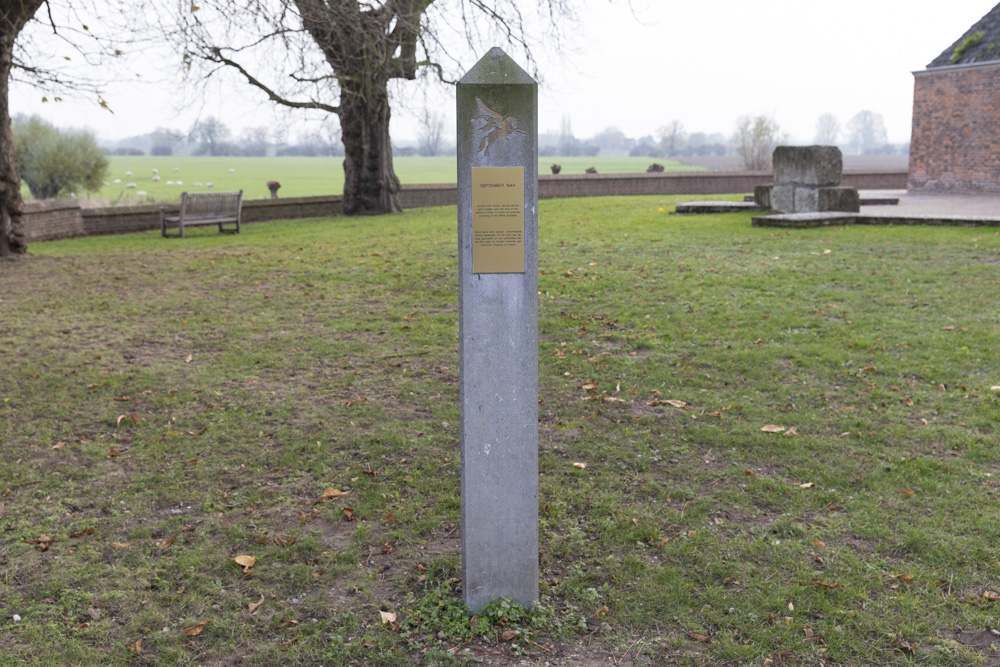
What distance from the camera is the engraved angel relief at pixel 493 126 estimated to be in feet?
10.0

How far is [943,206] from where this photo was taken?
66.8ft

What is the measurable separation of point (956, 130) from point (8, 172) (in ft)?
86.0

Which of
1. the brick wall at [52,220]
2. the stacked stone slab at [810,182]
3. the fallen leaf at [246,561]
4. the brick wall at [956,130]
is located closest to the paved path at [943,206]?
the stacked stone slab at [810,182]

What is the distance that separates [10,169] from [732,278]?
11.7 m

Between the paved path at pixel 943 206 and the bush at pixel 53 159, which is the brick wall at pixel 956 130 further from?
the bush at pixel 53 159

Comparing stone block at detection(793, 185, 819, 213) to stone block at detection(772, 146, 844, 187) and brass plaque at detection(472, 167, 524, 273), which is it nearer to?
stone block at detection(772, 146, 844, 187)

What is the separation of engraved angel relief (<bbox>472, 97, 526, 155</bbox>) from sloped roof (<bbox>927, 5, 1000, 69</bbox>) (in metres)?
27.3

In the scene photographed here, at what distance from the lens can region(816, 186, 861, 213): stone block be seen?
16.8 meters

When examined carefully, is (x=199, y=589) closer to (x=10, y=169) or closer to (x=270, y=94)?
(x=10, y=169)

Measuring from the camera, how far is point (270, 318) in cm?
919

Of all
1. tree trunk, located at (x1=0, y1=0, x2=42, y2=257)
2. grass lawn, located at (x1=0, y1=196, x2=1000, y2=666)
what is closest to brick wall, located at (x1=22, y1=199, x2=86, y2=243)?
tree trunk, located at (x1=0, y1=0, x2=42, y2=257)

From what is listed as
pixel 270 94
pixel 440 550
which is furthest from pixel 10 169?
pixel 440 550

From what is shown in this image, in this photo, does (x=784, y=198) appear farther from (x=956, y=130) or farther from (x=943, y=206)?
(x=956, y=130)

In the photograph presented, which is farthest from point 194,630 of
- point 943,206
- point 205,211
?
point 943,206
